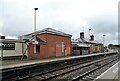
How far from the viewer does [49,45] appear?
120 ft

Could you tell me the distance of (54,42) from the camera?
38.8 metres

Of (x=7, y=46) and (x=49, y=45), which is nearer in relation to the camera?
(x=7, y=46)

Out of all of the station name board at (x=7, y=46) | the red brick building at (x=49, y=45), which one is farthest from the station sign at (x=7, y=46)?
the red brick building at (x=49, y=45)

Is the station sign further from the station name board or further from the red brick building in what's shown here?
the red brick building

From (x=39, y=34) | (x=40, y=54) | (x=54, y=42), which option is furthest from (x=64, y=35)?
(x=40, y=54)

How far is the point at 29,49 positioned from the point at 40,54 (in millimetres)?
3118

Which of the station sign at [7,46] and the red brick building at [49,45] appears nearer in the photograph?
the station sign at [7,46]

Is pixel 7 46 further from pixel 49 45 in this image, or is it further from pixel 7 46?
pixel 49 45

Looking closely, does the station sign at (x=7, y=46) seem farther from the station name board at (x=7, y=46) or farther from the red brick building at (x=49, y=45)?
the red brick building at (x=49, y=45)

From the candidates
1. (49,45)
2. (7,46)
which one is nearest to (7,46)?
(7,46)

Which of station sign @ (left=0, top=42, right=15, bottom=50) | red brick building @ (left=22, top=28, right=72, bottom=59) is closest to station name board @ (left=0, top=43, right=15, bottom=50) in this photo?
station sign @ (left=0, top=42, right=15, bottom=50)

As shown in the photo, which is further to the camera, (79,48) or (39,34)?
(79,48)

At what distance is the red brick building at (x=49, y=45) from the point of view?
106 feet

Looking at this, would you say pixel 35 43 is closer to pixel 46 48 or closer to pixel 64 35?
pixel 46 48
